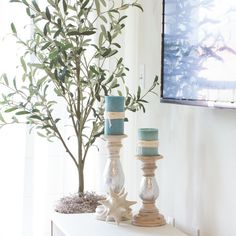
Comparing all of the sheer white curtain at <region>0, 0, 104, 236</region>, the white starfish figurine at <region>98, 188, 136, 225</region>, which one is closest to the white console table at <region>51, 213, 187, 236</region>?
the white starfish figurine at <region>98, 188, 136, 225</region>

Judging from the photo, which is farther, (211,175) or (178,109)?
(178,109)

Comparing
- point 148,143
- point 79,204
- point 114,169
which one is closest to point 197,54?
point 148,143

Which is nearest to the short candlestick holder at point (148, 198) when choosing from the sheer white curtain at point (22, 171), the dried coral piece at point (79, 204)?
the dried coral piece at point (79, 204)

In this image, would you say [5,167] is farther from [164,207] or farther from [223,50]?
[223,50]

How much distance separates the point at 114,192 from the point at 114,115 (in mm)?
289

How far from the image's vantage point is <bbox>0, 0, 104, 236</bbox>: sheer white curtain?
2.51m

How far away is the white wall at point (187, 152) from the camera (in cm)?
173

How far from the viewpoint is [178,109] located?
6.89 feet

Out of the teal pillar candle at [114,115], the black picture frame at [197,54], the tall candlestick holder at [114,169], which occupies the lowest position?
the tall candlestick holder at [114,169]

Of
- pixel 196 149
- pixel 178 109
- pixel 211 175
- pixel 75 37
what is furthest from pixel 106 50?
pixel 211 175

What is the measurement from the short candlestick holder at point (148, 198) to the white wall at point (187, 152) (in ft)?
0.61

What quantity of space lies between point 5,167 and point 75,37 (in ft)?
2.62

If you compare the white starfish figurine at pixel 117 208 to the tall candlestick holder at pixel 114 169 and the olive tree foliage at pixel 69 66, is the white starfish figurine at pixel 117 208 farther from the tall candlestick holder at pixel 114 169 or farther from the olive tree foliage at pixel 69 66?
the olive tree foliage at pixel 69 66

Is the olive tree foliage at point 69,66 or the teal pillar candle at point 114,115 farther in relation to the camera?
the olive tree foliage at point 69,66
